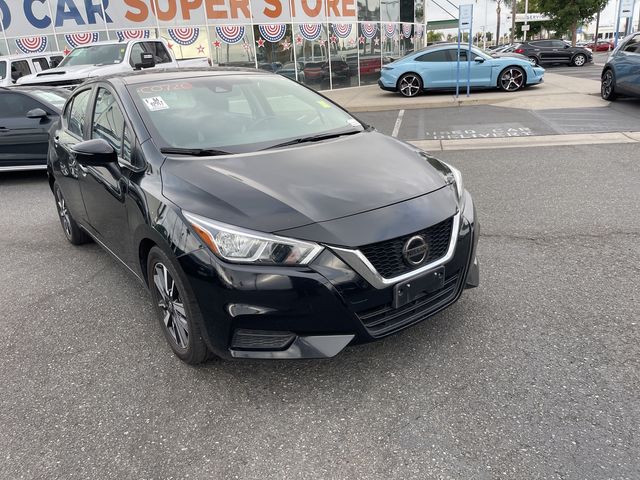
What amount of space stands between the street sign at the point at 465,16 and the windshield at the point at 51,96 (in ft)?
31.7

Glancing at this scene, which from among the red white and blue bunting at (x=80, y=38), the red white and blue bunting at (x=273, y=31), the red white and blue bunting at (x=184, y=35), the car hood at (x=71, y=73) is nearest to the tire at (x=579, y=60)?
the red white and blue bunting at (x=273, y=31)

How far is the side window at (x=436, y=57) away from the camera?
15.3 meters

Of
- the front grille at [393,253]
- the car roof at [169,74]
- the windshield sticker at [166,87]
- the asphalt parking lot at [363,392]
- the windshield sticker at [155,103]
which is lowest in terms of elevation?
the asphalt parking lot at [363,392]

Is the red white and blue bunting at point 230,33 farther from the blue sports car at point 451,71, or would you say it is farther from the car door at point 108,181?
the car door at point 108,181

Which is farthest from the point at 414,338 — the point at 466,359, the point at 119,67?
the point at 119,67

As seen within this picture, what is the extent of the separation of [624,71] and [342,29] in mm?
11058

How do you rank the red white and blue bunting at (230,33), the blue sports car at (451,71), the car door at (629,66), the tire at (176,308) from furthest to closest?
the red white and blue bunting at (230,33), the blue sports car at (451,71), the car door at (629,66), the tire at (176,308)

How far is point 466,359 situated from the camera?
115 inches

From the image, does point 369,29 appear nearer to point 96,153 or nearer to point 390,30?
point 390,30

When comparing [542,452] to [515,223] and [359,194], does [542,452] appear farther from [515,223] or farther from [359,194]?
[515,223]

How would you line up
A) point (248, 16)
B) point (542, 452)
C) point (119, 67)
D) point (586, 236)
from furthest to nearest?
point (248, 16), point (119, 67), point (586, 236), point (542, 452)

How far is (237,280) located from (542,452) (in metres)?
1.53

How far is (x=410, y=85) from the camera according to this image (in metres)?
15.7

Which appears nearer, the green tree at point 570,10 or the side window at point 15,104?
the side window at point 15,104
